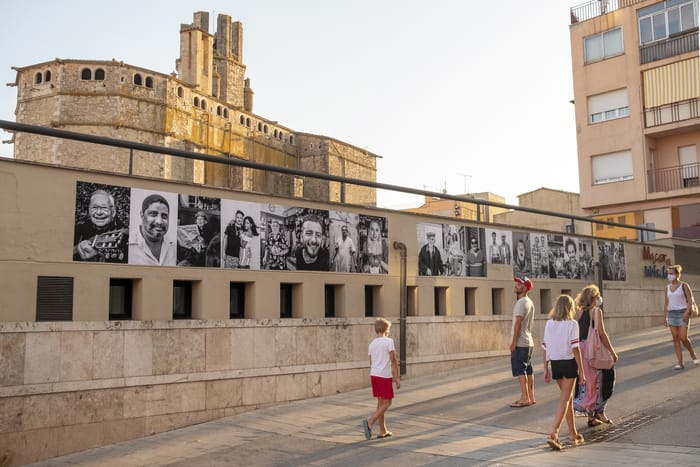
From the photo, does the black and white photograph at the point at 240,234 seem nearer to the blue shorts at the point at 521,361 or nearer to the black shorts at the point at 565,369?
the blue shorts at the point at 521,361

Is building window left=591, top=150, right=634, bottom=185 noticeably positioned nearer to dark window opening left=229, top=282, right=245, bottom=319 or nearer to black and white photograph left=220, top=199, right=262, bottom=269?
black and white photograph left=220, top=199, right=262, bottom=269

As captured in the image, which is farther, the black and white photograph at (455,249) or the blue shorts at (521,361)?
the black and white photograph at (455,249)

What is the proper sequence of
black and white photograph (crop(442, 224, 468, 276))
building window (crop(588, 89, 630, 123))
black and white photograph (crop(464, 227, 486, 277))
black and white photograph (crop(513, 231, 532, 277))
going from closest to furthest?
black and white photograph (crop(442, 224, 468, 276)), black and white photograph (crop(464, 227, 486, 277)), black and white photograph (crop(513, 231, 532, 277)), building window (crop(588, 89, 630, 123))

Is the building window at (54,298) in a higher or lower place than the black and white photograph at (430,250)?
lower

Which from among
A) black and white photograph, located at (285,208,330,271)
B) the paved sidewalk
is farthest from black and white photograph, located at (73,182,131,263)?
black and white photograph, located at (285,208,330,271)

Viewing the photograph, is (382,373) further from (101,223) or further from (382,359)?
(101,223)

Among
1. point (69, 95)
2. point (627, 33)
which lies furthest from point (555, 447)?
point (69, 95)

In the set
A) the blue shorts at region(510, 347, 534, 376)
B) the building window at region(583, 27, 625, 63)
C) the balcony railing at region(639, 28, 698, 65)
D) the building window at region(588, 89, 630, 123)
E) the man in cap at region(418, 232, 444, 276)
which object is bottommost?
the blue shorts at region(510, 347, 534, 376)

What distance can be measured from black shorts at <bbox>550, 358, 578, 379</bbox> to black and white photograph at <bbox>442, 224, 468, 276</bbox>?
18.4ft

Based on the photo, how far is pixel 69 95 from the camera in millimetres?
50594

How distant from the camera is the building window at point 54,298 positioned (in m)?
8.02

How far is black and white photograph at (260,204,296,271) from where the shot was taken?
10.3 metres

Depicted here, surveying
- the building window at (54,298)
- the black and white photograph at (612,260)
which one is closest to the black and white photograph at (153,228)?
the building window at (54,298)

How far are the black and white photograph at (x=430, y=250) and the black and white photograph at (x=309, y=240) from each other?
2253 millimetres
